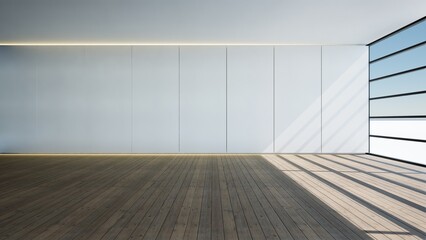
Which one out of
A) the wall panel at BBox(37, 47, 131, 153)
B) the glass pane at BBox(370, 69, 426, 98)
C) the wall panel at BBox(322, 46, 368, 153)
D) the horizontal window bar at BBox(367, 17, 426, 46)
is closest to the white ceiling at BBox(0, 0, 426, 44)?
the horizontal window bar at BBox(367, 17, 426, 46)

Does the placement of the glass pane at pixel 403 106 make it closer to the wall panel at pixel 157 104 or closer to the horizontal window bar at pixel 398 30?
the horizontal window bar at pixel 398 30

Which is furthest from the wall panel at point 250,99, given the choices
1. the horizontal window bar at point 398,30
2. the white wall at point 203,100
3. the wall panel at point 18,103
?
the wall panel at point 18,103

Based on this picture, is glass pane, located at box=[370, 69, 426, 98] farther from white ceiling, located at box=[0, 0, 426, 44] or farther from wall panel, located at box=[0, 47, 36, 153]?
wall panel, located at box=[0, 47, 36, 153]

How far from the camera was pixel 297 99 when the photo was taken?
9.73 m

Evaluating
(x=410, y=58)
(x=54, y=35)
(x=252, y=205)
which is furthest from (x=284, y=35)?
(x=54, y=35)

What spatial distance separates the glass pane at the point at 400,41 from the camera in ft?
25.2

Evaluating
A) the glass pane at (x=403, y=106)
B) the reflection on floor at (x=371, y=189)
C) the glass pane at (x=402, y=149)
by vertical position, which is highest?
the glass pane at (x=403, y=106)

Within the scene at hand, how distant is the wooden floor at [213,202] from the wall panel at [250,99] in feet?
8.10

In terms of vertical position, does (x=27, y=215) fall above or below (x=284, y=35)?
below

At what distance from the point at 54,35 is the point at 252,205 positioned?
7.84 m

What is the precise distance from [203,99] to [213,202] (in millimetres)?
5924

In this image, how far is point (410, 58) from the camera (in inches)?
357

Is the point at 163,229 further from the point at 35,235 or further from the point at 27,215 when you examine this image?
the point at 27,215

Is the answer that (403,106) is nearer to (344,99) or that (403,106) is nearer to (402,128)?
(402,128)
